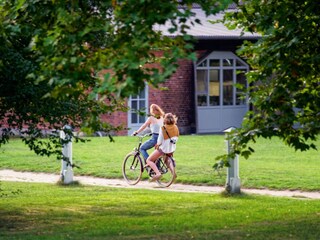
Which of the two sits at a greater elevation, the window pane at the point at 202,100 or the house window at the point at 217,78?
the house window at the point at 217,78

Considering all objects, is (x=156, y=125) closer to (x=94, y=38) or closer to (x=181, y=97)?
(x=94, y=38)

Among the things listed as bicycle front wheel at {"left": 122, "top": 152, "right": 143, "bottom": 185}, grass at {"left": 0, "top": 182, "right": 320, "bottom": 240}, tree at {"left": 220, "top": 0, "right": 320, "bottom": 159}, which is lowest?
grass at {"left": 0, "top": 182, "right": 320, "bottom": 240}

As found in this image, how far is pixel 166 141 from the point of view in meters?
19.6

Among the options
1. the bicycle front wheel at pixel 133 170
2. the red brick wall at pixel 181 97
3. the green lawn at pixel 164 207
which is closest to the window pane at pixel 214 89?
the red brick wall at pixel 181 97

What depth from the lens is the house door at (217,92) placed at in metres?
37.7

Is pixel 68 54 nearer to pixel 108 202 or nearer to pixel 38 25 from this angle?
pixel 38 25

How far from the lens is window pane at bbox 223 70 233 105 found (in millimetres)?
38500

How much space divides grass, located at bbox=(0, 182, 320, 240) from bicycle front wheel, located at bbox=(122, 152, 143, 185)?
1.24m

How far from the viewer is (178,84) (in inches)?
1460

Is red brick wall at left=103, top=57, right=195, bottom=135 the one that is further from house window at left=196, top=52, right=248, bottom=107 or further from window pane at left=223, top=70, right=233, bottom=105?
window pane at left=223, top=70, right=233, bottom=105

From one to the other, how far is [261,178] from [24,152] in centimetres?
861

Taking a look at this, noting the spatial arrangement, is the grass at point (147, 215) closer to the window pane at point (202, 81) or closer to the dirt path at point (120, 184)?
the dirt path at point (120, 184)

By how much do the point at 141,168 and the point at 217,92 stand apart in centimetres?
1840

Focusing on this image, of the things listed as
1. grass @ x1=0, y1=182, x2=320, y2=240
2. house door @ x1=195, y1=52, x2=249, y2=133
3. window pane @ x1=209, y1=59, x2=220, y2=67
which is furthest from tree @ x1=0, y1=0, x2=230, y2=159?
window pane @ x1=209, y1=59, x2=220, y2=67
